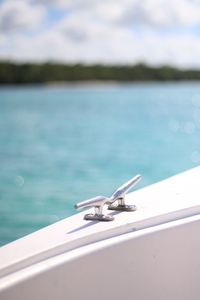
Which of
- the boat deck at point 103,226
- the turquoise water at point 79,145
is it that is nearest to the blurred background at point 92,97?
the turquoise water at point 79,145

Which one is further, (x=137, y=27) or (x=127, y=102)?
(x=127, y=102)

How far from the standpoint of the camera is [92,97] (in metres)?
10.9

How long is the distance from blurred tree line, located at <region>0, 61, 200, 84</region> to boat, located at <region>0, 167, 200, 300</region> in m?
6.37

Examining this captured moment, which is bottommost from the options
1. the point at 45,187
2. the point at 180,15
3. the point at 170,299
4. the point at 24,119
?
the point at 170,299

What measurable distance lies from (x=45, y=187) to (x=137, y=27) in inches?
238

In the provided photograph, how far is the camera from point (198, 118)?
10094mm

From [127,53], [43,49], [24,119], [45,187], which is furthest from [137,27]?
[45,187]

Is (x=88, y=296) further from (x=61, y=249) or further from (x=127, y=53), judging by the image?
(x=127, y=53)

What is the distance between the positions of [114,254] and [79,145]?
605 cm

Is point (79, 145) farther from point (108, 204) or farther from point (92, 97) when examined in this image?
point (108, 204)

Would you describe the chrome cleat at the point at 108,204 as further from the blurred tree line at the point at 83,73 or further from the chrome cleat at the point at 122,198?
the blurred tree line at the point at 83,73

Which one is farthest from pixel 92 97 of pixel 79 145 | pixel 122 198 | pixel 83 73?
pixel 122 198

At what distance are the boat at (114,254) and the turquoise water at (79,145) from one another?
1.96 metres

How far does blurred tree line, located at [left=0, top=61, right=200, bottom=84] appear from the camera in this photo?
24.3ft
